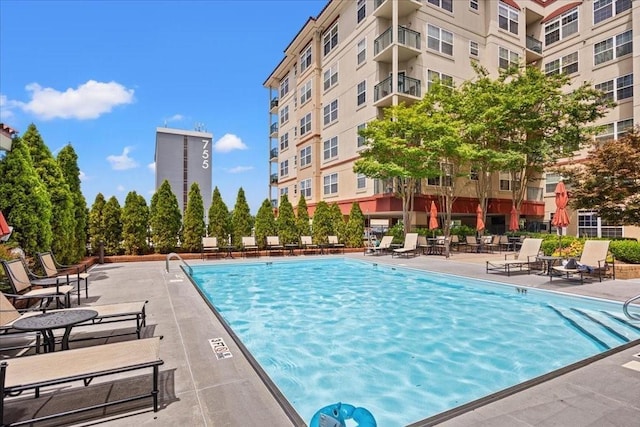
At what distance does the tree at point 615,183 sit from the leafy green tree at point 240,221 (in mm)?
15618

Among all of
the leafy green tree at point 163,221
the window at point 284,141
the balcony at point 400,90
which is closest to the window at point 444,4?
the balcony at point 400,90

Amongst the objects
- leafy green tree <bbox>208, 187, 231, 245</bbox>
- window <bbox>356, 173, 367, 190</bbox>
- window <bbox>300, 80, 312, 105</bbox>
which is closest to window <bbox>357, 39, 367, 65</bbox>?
window <bbox>300, 80, 312, 105</bbox>

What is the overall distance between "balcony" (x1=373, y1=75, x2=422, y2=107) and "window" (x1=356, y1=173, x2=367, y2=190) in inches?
186

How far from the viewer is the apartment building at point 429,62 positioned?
70.9ft

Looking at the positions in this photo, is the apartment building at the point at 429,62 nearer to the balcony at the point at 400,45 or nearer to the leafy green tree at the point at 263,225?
the balcony at the point at 400,45

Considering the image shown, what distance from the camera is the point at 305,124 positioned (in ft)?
102

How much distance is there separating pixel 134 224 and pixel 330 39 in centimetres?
2106

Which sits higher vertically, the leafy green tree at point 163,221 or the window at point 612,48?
the window at point 612,48

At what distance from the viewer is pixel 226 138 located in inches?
4301

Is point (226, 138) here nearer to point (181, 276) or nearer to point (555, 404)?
point (181, 276)

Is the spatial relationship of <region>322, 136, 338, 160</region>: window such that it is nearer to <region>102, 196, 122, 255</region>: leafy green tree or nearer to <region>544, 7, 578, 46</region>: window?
<region>102, 196, 122, 255</region>: leafy green tree

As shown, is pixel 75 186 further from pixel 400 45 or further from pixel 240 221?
pixel 400 45

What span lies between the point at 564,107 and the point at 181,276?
21.4m

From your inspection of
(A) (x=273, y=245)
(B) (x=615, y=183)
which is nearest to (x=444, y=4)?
(B) (x=615, y=183)
